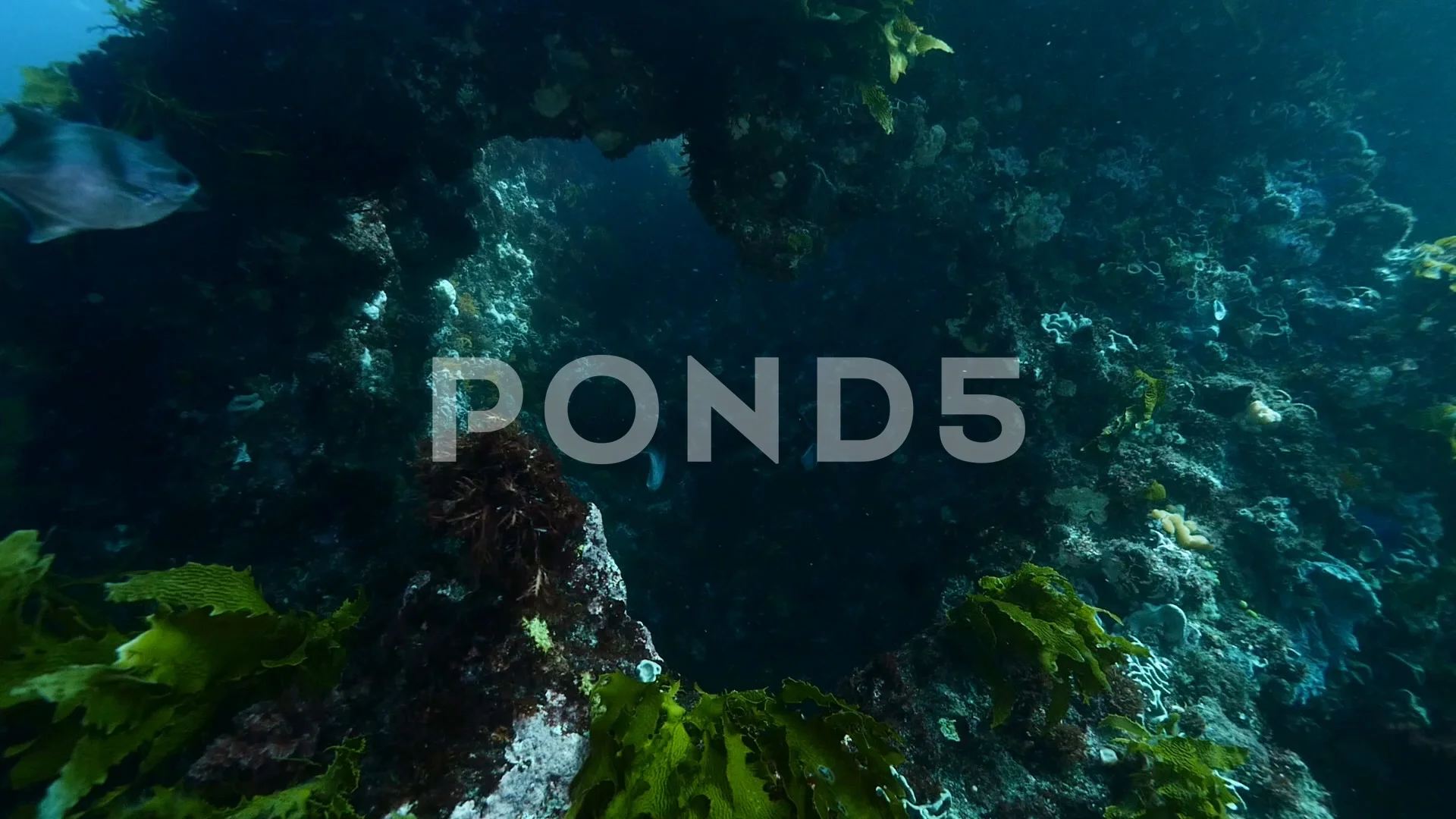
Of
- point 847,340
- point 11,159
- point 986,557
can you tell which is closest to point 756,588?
point 986,557

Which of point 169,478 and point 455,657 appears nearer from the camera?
point 455,657

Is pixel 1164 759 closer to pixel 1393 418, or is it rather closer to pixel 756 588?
pixel 756 588

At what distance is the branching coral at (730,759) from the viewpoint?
2.78 m

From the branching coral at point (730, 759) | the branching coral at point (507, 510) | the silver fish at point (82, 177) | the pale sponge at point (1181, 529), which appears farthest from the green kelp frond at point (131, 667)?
the pale sponge at point (1181, 529)

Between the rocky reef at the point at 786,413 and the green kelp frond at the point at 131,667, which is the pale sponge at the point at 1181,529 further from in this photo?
the green kelp frond at the point at 131,667

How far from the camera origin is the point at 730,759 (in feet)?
9.73

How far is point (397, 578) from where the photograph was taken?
12.8 feet

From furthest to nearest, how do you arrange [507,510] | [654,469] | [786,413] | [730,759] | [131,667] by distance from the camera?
1. [786,413]
2. [654,469]
3. [507,510]
4. [730,759]
5. [131,667]

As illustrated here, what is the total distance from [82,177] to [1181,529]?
951 centimetres

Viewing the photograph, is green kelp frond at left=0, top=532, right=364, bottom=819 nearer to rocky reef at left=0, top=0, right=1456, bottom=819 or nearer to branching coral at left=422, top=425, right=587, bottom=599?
rocky reef at left=0, top=0, right=1456, bottom=819

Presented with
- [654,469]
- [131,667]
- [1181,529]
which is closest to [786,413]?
[654,469]

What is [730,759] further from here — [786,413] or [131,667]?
[786,413]

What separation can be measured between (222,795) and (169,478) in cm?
312

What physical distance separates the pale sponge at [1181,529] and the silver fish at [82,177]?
29.2 feet
